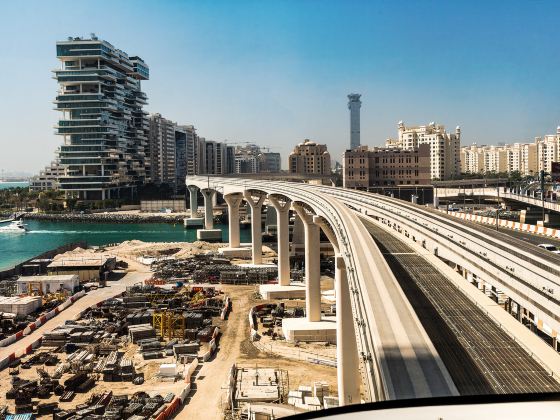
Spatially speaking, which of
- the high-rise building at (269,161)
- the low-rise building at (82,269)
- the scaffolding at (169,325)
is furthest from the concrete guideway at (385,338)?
the high-rise building at (269,161)

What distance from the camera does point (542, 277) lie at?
10352 millimetres

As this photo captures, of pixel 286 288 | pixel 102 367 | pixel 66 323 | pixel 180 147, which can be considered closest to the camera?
pixel 102 367

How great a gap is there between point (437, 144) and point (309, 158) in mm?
19527

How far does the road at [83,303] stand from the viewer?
1794 centimetres

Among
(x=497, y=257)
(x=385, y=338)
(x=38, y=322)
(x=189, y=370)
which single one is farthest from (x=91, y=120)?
(x=385, y=338)

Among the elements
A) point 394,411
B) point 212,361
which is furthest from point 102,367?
point 394,411

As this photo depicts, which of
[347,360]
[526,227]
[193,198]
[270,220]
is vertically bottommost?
[347,360]

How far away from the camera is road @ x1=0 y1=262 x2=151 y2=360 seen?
1794 cm

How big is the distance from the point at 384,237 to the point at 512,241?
428 centimetres

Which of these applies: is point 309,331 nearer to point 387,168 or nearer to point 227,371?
point 227,371

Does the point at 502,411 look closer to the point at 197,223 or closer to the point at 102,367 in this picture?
the point at 102,367

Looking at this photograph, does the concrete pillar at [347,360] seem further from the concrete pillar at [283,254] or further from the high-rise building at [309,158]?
the high-rise building at [309,158]

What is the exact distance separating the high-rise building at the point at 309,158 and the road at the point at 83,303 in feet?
196

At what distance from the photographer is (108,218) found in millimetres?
65000
